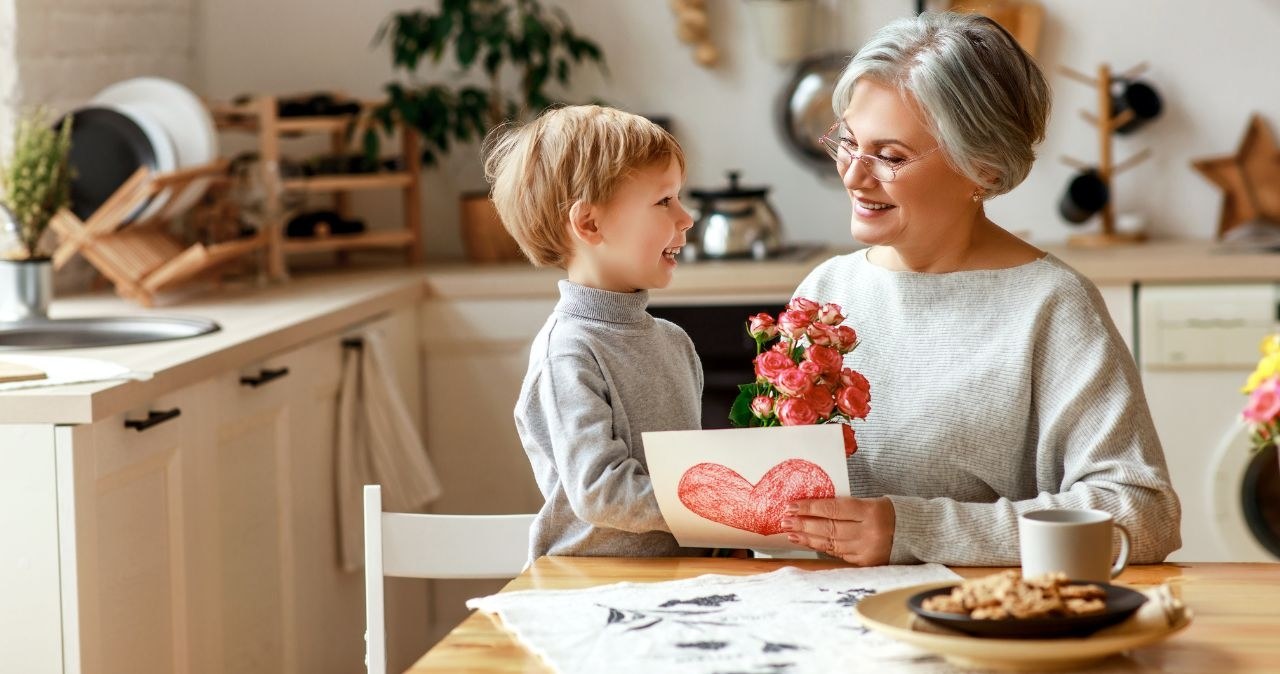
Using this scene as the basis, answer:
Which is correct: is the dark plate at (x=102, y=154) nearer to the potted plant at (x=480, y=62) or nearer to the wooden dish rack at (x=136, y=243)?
the wooden dish rack at (x=136, y=243)

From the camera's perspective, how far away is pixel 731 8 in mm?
3957

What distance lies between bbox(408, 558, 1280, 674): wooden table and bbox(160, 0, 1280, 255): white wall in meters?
2.52

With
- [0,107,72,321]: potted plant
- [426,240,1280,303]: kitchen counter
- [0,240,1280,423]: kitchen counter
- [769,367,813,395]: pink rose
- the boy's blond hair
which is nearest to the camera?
[769,367,813,395]: pink rose

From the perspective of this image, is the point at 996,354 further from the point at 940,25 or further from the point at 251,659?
the point at 251,659

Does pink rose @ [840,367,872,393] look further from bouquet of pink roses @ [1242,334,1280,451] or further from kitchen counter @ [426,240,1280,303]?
kitchen counter @ [426,240,1280,303]

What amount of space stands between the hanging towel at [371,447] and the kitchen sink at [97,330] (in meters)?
0.41

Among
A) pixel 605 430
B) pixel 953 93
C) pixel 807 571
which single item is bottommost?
pixel 807 571

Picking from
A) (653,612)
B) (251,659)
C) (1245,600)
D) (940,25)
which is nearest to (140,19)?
(251,659)

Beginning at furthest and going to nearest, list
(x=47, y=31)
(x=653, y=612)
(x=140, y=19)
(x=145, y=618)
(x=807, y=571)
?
1. (x=140, y=19)
2. (x=47, y=31)
3. (x=145, y=618)
4. (x=807, y=571)
5. (x=653, y=612)

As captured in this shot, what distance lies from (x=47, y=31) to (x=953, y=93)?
231cm

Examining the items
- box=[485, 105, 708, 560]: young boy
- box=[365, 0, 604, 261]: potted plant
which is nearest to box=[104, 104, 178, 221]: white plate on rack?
box=[365, 0, 604, 261]: potted plant

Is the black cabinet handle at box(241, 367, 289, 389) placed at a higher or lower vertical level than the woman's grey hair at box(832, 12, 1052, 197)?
lower

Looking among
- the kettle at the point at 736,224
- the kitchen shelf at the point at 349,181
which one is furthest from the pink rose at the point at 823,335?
the kitchen shelf at the point at 349,181

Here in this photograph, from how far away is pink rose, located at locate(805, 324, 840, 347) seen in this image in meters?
1.38
